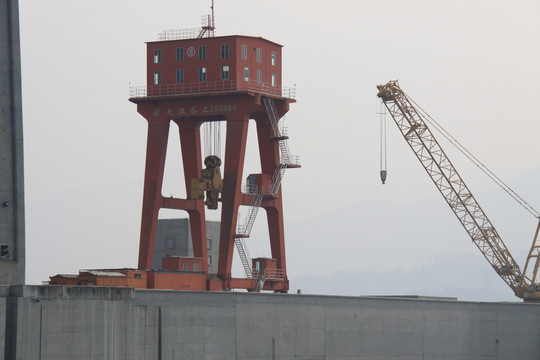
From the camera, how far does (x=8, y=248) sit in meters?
72.1

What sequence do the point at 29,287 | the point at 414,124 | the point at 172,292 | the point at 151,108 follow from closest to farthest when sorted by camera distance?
1. the point at 29,287
2. the point at 172,292
3. the point at 151,108
4. the point at 414,124

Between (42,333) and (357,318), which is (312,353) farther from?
(42,333)

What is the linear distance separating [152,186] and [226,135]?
8.39m

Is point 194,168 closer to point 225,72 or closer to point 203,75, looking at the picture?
point 203,75

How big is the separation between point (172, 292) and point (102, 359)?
316 inches

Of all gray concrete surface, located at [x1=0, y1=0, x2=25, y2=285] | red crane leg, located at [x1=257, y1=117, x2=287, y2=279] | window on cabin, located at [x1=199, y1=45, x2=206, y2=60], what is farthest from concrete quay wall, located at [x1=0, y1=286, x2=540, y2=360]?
window on cabin, located at [x1=199, y1=45, x2=206, y2=60]

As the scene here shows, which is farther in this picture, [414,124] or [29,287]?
[414,124]

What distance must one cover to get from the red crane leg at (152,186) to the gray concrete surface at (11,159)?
96.1 ft

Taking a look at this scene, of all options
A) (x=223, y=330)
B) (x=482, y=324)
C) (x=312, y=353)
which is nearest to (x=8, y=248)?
(x=223, y=330)

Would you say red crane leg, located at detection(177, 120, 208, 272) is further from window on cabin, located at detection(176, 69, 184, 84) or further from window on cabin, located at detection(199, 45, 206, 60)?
window on cabin, located at detection(199, 45, 206, 60)

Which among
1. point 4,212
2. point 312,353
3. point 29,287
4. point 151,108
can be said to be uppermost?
point 151,108

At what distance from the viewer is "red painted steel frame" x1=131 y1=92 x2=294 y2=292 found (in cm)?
10069

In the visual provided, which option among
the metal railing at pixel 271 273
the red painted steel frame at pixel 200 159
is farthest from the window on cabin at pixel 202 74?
the metal railing at pixel 271 273

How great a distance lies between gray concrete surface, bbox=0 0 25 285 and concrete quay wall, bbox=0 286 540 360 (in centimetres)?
520
